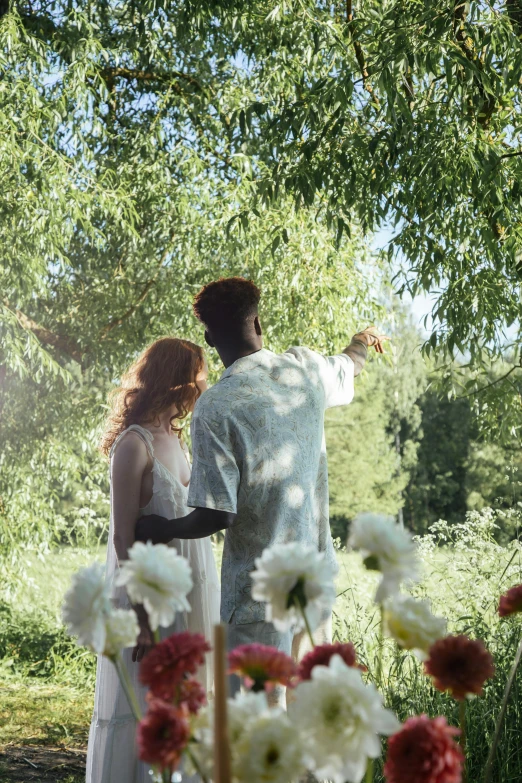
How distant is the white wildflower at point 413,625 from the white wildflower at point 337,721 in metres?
0.16

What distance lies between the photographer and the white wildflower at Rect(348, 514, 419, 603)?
2.84 ft

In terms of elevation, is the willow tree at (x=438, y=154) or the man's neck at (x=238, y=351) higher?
the willow tree at (x=438, y=154)

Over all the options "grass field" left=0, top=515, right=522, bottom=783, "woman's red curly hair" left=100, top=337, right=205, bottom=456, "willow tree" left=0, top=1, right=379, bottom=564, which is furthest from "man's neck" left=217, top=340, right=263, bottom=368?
"willow tree" left=0, top=1, right=379, bottom=564

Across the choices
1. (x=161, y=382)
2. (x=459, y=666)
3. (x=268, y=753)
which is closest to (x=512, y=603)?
(x=459, y=666)

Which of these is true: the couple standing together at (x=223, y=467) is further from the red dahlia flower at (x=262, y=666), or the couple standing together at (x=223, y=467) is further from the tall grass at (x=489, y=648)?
the red dahlia flower at (x=262, y=666)

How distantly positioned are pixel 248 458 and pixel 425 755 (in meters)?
1.50

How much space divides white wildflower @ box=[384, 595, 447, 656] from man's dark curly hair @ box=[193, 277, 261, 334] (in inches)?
59.0

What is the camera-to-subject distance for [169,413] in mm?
2709

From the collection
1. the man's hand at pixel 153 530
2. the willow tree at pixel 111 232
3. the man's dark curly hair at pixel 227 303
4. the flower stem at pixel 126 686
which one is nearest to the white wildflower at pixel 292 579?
the flower stem at pixel 126 686

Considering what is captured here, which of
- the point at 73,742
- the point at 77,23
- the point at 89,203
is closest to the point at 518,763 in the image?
the point at 73,742

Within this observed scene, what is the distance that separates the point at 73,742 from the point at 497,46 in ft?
12.9

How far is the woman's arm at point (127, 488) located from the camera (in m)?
2.47

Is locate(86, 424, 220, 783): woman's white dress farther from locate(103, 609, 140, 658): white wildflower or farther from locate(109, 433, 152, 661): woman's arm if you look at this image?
locate(103, 609, 140, 658): white wildflower

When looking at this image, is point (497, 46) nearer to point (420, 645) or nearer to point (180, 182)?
point (420, 645)
